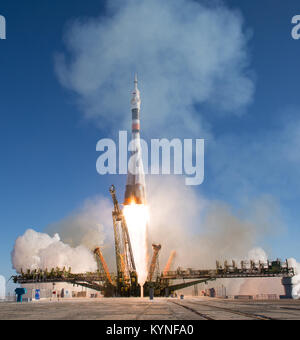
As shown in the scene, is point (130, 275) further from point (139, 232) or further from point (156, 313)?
point (156, 313)

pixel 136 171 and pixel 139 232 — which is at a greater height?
pixel 136 171

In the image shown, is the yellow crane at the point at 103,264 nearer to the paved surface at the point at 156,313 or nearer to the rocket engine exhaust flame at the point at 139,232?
the rocket engine exhaust flame at the point at 139,232

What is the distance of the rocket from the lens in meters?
101

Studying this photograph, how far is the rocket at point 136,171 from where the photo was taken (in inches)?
3974

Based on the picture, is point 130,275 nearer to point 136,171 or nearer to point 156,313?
point 136,171

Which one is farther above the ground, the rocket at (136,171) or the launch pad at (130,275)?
the rocket at (136,171)

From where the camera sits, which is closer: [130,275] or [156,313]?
[156,313]

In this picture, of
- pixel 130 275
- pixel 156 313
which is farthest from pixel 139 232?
pixel 156 313

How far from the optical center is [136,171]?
10462cm

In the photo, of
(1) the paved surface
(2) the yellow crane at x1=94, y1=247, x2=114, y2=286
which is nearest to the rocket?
(2) the yellow crane at x1=94, y1=247, x2=114, y2=286

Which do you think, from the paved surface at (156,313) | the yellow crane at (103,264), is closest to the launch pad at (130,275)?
the yellow crane at (103,264)

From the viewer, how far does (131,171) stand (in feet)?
347
